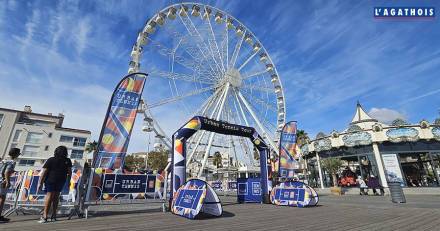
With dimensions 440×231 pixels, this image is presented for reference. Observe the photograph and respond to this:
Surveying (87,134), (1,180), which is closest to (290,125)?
(1,180)

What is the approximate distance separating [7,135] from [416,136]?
2258 inches

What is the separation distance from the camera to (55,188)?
5.68 metres

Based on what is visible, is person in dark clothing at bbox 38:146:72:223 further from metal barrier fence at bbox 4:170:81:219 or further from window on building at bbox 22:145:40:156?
window on building at bbox 22:145:40:156

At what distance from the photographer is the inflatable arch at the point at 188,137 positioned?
29.2 ft

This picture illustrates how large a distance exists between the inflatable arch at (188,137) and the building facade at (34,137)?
1628 inches

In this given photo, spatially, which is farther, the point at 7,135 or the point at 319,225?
the point at 7,135

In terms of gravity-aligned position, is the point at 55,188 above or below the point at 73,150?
below

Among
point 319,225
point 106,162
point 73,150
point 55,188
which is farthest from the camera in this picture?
point 73,150

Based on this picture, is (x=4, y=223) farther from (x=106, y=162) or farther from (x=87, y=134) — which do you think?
(x=87, y=134)

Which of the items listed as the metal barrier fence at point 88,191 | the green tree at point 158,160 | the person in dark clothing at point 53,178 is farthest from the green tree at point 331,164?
the green tree at point 158,160

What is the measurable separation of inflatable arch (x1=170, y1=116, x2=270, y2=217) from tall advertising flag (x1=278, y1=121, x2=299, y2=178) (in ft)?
16.1

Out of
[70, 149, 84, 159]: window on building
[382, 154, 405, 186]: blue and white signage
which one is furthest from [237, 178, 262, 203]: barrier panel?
[70, 149, 84, 159]: window on building

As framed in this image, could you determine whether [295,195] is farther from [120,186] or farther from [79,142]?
[79,142]

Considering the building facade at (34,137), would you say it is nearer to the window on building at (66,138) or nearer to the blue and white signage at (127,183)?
the window on building at (66,138)
